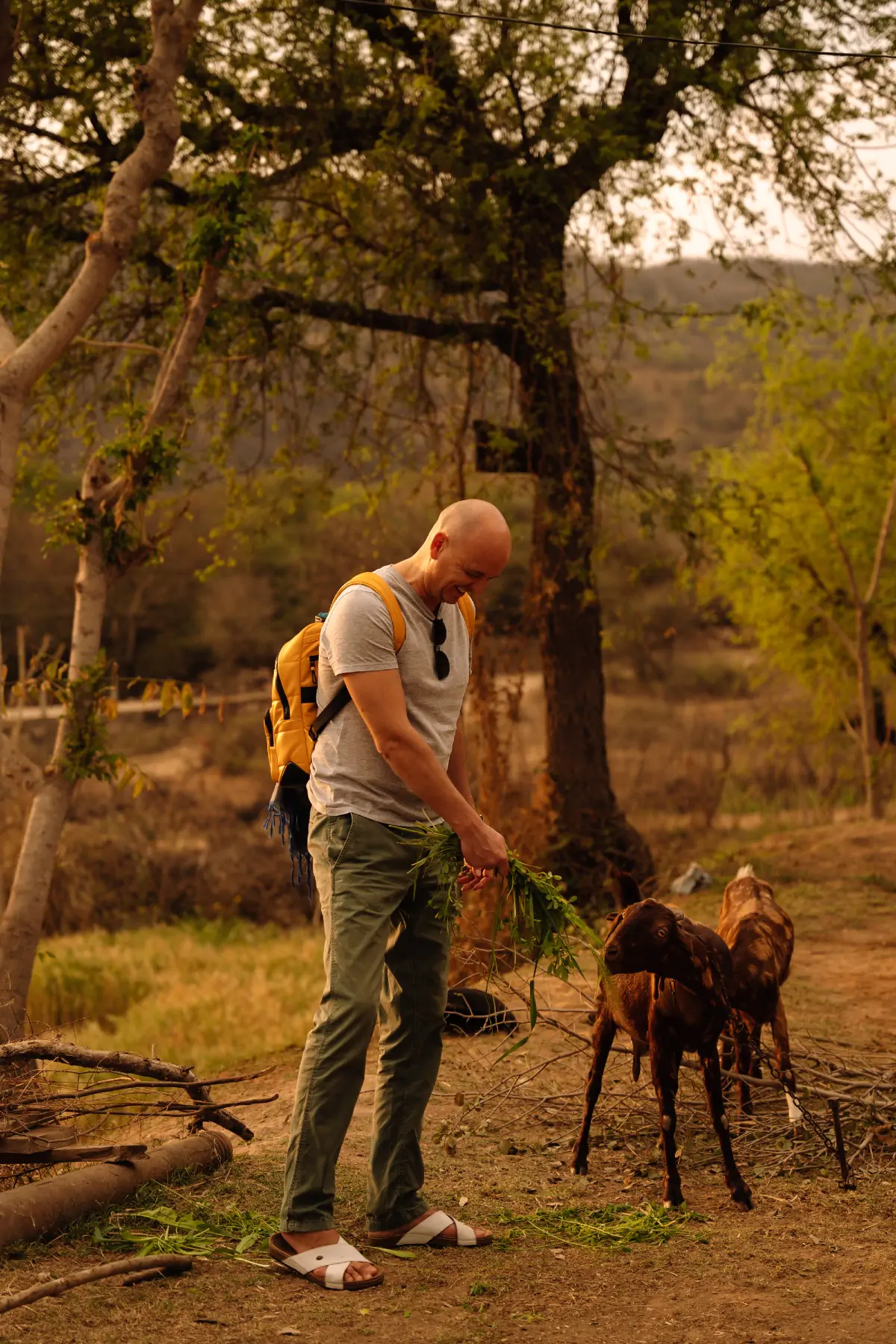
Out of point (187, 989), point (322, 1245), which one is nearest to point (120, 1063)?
point (322, 1245)

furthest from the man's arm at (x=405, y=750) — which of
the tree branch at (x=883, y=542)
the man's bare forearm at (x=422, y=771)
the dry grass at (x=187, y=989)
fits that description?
the tree branch at (x=883, y=542)

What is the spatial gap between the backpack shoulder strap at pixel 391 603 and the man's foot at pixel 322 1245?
1.64m

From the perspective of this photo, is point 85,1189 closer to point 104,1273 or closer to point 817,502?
point 104,1273

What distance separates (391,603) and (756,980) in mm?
2243

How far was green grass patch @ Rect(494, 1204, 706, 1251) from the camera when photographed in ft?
13.9

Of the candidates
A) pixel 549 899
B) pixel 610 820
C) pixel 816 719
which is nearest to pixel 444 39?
pixel 610 820

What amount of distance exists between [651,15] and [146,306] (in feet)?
15.9

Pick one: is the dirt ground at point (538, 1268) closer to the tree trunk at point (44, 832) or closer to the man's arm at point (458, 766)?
the man's arm at point (458, 766)

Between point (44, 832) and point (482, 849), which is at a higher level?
point (482, 849)

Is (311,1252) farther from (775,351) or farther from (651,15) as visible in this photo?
(775,351)

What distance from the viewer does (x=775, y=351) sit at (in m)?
18.2

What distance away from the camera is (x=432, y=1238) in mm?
4105

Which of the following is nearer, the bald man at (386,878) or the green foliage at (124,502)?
the bald man at (386,878)

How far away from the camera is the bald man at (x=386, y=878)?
374cm
